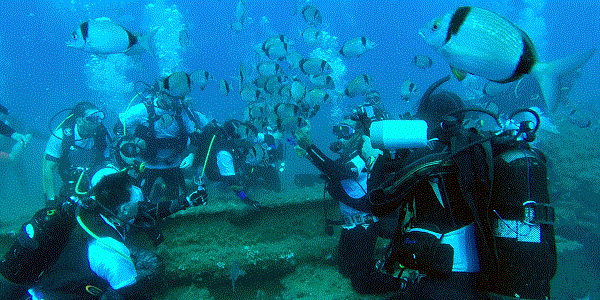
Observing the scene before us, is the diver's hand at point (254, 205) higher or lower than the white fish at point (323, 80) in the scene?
lower

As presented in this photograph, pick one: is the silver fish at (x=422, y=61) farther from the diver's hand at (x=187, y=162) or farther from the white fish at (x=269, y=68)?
the diver's hand at (x=187, y=162)

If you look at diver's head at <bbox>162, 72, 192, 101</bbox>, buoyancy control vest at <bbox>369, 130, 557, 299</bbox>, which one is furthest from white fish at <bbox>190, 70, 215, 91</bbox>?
buoyancy control vest at <bbox>369, 130, 557, 299</bbox>

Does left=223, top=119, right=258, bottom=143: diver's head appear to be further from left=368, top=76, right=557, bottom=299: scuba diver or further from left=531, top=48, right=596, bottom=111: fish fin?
left=531, top=48, right=596, bottom=111: fish fin

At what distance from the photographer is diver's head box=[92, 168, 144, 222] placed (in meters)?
2.82

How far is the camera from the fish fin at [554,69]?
141 centimetres

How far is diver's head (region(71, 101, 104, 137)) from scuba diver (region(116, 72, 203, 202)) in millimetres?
433

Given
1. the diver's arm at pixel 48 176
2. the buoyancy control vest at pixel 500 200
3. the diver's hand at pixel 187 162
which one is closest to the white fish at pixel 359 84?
the diver's hand at pixel 187 162

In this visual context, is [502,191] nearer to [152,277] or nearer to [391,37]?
[152,277]

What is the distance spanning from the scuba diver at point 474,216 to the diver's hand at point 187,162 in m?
4.64

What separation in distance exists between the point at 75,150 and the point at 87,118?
90cm

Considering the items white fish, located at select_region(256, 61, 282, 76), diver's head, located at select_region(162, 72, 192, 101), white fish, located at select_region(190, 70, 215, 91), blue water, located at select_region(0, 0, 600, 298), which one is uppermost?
diver's head, located at select_region(162, 72, 192, 101)

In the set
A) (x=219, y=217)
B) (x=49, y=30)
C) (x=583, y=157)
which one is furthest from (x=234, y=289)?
(x=49, y=30)

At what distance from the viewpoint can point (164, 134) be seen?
5.55 meters

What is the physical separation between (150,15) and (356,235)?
6308 centimetres
